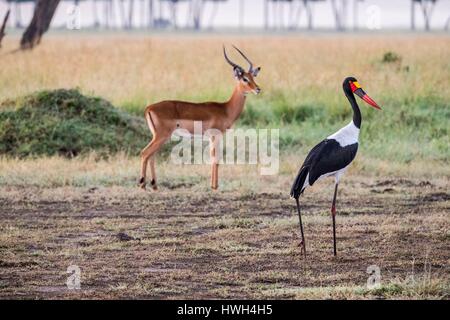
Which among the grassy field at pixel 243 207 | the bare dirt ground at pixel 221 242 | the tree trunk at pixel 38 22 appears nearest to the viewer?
the bare dirt ground at pixel 221 242

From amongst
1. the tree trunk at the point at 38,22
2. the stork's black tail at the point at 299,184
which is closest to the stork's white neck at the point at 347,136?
the stork's black tail at the point at 299,184

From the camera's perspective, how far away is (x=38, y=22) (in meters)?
19.3

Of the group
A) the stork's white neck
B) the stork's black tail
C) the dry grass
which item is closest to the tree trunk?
the dry grass

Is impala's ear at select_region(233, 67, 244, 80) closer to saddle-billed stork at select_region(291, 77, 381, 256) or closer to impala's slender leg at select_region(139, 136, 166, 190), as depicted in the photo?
impala's slender leg at select_region(139, 136, 166, 190)

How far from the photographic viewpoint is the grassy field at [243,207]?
20.4ft

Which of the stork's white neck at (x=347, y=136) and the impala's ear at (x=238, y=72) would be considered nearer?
the stork's white neck at (x=347, y=136)

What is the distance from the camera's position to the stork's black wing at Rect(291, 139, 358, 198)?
6820mm

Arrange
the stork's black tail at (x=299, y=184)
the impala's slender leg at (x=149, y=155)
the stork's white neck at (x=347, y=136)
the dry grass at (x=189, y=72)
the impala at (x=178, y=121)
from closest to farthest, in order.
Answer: the stork's black tail at (x=299, y=184), the stork's white neck at (x=347, y=136), the impala's slender leg at (x=149, y=155), the impala at (x=178, y=121), the dry grass at (x=189, y=72)

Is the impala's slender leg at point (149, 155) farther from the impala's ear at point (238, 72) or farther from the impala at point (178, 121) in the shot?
the impala's ear at point (238, 72)

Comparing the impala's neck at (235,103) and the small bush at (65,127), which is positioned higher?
the impala's neck at (235,103)

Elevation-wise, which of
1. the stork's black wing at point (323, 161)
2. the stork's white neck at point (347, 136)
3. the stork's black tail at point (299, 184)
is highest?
the stork's white neck at point (347, 136)

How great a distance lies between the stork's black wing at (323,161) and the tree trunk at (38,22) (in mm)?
12653
